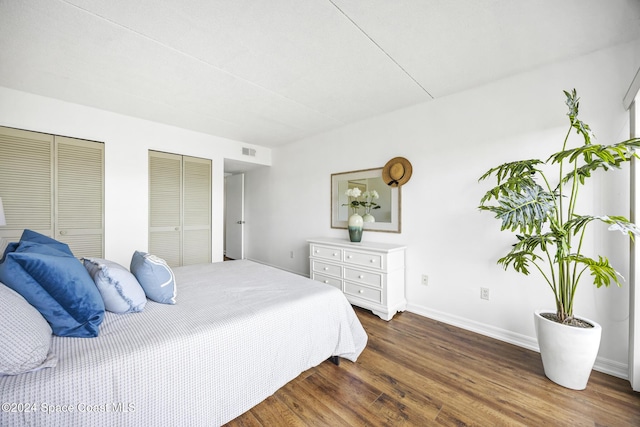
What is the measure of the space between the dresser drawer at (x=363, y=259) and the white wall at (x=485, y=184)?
0.46 m

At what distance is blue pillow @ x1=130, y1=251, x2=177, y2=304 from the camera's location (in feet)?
5.24

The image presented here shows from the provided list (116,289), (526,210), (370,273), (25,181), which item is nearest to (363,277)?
(370,273)

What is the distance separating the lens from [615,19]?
1645mm

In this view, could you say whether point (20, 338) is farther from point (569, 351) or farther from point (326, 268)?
point (569, 351)

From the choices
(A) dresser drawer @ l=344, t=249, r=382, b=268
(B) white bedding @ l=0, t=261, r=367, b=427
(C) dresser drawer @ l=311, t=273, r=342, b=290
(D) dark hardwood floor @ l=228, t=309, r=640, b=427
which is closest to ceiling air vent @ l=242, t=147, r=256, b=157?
(C) dresser drawer @ l=311, t=273, r=342, b=290

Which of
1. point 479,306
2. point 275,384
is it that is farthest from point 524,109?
point 275,384

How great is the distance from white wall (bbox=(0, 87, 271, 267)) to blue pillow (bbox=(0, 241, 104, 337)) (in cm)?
245

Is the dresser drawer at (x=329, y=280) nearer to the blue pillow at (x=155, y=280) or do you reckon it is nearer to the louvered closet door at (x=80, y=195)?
the blue pillow at (x=155, y=280)

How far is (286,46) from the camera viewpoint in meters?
1.91

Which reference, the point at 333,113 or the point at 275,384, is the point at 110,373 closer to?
the point at 275,384

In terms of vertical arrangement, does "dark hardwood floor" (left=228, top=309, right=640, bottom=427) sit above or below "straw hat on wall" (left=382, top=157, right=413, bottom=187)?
below

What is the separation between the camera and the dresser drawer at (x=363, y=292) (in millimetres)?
2822

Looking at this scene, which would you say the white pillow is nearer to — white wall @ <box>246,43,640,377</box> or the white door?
white wall @ <box>246,43,640,377</box>

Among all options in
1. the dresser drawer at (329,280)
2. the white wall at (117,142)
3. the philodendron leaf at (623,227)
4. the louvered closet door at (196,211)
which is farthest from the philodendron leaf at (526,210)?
the white wall at (117,142)
